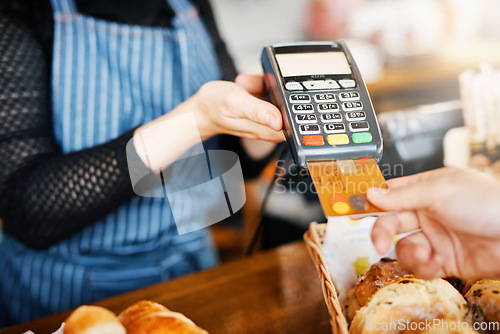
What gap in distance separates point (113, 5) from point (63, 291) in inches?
17.0

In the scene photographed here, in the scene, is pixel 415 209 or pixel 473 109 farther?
pixel 473 109

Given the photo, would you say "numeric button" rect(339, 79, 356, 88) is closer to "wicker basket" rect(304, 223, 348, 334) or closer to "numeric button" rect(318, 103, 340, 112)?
"numeric button" rect(318, 103, 340, 112)

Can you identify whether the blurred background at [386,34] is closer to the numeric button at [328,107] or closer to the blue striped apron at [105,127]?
the blue striped apron at [105,127]

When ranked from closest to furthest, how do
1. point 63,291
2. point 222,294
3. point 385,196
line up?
point 385,196 < point 222,294 < point 63,291

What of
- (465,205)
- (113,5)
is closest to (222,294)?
(465,205)

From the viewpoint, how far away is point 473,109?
2.09 ft

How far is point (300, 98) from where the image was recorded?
37 centimetres

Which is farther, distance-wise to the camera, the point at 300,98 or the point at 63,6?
the point at 63,6

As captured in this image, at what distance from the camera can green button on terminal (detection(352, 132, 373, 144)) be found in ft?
1.15

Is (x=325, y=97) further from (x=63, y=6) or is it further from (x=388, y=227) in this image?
(x=63, y=6)

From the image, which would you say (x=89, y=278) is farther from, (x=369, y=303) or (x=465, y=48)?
(x=465, y=48)

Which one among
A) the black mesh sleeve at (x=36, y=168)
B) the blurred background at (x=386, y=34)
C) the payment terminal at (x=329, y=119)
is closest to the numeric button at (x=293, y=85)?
the payment terminal at (x=329, y=119)

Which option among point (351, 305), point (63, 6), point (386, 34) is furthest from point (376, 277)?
point (386, 34)

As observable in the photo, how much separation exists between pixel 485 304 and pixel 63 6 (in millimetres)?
627
